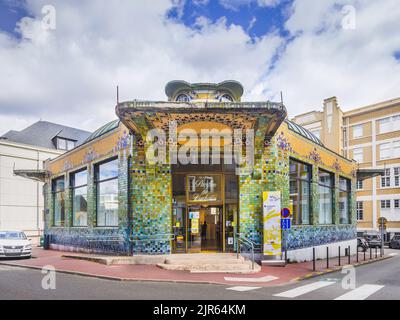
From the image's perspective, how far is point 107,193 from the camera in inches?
727

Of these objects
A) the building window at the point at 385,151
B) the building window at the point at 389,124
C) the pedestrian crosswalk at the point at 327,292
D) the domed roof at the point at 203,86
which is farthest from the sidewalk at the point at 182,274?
the building window at the point at 389,124

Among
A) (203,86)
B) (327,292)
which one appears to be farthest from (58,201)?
(327,292)

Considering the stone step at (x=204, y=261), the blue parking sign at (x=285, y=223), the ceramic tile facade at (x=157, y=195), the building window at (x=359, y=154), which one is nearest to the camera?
the stone step at (x=204, y=261)

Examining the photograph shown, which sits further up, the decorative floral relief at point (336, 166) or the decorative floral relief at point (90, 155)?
the decorative floral relief at point (90, 155)

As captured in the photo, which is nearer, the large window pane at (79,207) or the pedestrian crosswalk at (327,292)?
the pedestrian crosswalk at (327,292)

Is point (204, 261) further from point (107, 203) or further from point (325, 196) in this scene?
point (325, 196)

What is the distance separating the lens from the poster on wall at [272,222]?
50.8 feet

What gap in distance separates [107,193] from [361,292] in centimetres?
1238

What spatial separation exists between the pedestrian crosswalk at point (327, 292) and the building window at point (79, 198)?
40.7ft

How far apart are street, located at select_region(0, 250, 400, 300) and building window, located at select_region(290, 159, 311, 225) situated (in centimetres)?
656

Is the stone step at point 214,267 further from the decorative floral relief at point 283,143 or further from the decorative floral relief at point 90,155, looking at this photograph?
the decorative floral relief at point 90,155

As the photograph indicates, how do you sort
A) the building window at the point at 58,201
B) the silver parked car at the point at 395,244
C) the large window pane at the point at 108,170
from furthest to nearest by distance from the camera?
the silver parked car at the point at 395,244 < the building window at the point at 58,201 < the large window pane at the point at 108,170

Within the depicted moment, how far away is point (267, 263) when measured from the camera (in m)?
15.1
